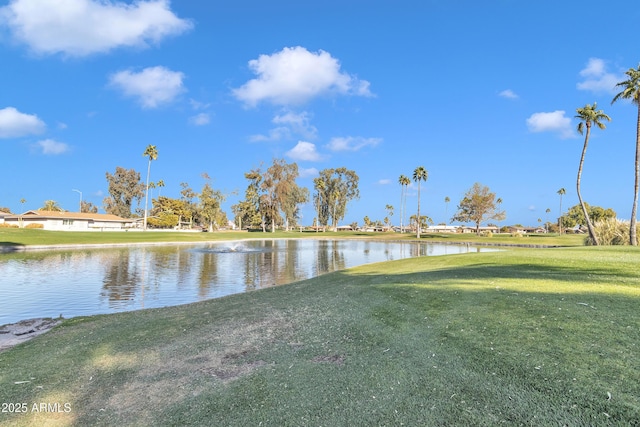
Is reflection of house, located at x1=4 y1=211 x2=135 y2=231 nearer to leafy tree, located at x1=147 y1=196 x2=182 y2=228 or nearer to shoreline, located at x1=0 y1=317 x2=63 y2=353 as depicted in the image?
leafy tree, located at x1=147 y1=196 x2=182 y2=228

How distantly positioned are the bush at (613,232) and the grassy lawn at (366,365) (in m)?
25.1

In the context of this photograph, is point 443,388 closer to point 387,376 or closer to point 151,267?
point 387,376

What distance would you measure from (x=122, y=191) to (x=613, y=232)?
103063 millimetres

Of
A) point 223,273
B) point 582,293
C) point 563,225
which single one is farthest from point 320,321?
point 563,225

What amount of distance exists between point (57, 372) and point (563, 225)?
124 m

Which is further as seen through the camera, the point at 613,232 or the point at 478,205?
the point at 478,205

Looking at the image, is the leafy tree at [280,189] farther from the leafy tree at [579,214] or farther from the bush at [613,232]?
the leafy tree at [579,214]

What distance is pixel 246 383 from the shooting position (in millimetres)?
3930

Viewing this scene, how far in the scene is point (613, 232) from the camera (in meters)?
26.7

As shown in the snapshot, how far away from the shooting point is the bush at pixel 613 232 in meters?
26.0

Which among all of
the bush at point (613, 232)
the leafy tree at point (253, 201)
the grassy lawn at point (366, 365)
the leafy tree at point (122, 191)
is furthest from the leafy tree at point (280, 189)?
the grassy lawn at point (366, 365)

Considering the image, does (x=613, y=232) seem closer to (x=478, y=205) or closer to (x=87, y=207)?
(x=478, y=205)

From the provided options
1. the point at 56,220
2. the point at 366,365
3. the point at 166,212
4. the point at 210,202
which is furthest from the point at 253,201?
the point at 366,365

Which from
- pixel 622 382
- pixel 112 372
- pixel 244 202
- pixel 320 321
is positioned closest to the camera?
pixel 622 382
